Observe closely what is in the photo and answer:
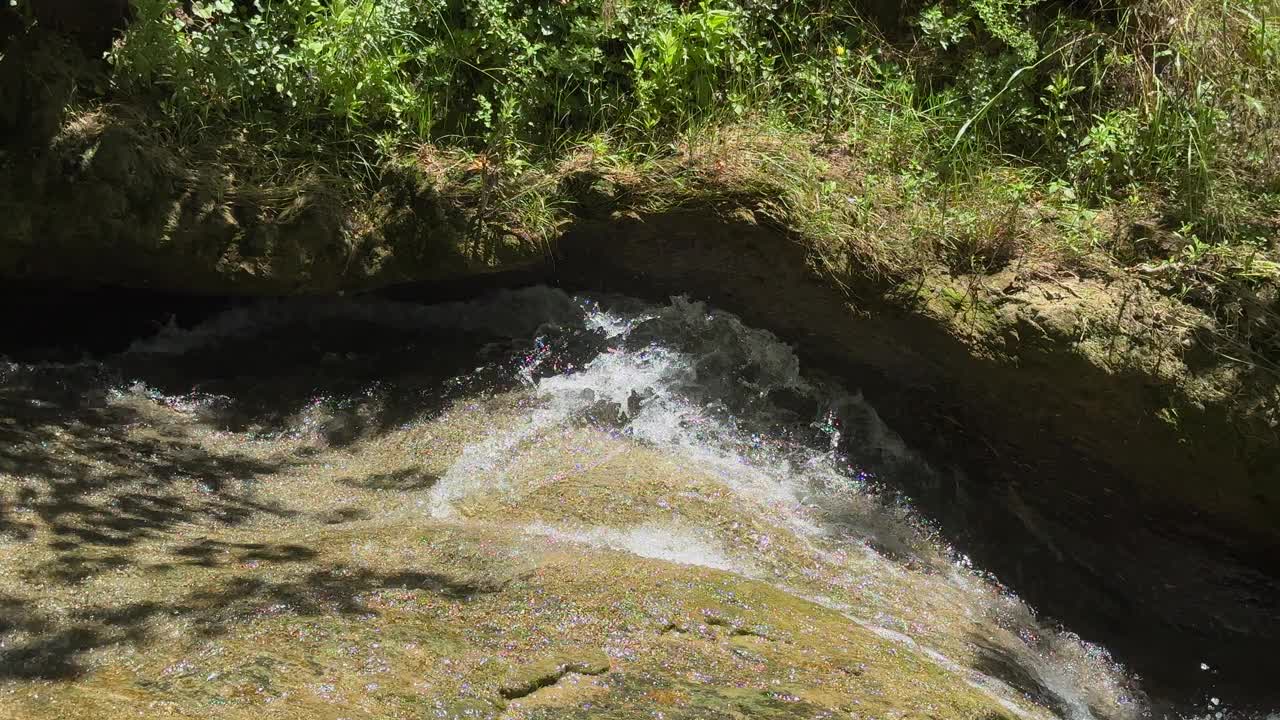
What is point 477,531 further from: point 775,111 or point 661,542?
point 775,111

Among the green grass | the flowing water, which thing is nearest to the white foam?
the flowing water

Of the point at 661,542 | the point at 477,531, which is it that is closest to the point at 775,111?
the point at 661,542

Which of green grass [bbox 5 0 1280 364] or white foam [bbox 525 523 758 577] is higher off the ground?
green grass [bbox 5 0 1280 364]

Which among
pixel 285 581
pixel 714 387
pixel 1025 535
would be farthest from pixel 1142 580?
pixel 285 581

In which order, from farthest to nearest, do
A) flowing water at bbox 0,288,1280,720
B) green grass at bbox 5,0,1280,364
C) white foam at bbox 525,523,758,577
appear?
green grass at bbox 5,0,1280,364 < white foam at bbox 525,523,758,577 < flowing water at bbox 0,288,1280,720

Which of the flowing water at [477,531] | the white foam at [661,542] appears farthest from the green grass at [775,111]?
the white foam at [661,542]

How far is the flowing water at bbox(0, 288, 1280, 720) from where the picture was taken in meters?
2.73

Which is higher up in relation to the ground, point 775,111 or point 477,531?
point 775,111

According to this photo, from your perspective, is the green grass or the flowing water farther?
the green grass

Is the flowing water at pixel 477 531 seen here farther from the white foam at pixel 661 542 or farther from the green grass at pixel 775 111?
the green grass at pixel 775 111

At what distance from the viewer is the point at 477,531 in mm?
3811

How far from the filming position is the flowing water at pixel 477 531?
2.73 metres

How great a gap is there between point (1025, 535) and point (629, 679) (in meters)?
2.61

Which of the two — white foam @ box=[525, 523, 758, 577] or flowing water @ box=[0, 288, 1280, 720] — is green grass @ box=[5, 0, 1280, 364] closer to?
flowing water @ box=[0, 288, 1280, 720]
